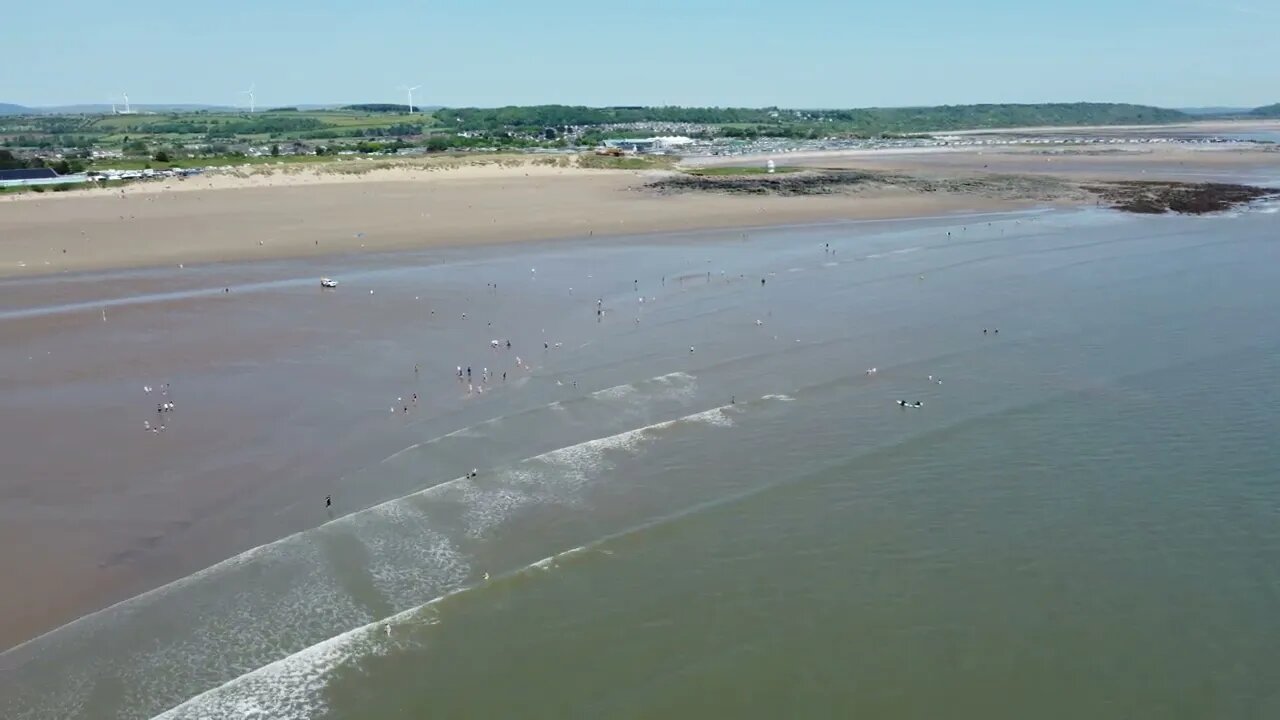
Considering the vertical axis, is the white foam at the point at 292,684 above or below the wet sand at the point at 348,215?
below

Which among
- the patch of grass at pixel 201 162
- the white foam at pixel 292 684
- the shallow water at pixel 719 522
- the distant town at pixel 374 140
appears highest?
the distant town at pixel 374 140

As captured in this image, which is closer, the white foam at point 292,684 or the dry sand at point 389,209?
the white foam at point 292,684

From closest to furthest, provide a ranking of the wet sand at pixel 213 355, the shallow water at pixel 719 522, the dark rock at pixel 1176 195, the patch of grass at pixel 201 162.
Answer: the shallow water at pixel 719 522
the wet sand at pixel 213 355
the dark rock at pixel 1176 195
the patch of grass at pixel 201 162

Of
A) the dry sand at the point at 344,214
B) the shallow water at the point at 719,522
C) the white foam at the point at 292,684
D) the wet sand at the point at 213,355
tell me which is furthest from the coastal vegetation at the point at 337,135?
the white foam at the point at 292,684

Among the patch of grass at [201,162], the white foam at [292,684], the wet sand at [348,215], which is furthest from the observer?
the patch of grass at [201,162]

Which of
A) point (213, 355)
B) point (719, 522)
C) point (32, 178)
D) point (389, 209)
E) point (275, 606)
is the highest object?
point (32, 178)

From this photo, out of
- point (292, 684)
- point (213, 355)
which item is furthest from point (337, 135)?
point (292, 684)

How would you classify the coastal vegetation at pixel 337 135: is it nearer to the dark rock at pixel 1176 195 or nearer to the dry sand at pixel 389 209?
the dry sand at pixel 389 209

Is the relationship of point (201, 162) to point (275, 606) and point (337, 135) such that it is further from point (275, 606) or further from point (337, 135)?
point (275, 606)

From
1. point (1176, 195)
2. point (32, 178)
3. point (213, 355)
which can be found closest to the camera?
point (213, 355)
